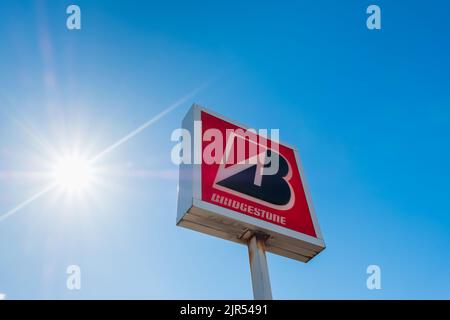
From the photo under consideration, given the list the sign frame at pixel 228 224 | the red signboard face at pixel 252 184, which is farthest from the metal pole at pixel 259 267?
the red signboard face at pixel 252 184

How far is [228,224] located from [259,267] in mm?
596

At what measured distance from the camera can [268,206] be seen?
503 centimetres

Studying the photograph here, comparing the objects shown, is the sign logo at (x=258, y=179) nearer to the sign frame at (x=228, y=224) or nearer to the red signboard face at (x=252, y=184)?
the red signboard face at (x=252, y=184)

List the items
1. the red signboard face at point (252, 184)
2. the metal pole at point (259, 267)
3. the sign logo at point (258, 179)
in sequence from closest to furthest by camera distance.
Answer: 1. the metal pole at point (259, 267)
2. the red signboard face at point (252, 184)
3. the sign logo at point (258, 179)

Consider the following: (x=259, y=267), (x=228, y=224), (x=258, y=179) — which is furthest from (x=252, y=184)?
(x=259, y=267)

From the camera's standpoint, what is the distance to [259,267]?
14.4ft

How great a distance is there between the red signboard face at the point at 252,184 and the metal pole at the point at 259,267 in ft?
0.92

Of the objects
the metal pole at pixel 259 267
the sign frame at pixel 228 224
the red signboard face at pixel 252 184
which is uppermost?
the red signboard face at pixel 252 184

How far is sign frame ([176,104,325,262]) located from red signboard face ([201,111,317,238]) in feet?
0.26

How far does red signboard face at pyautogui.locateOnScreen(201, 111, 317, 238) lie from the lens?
4801mm

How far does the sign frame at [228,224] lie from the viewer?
452 cm
